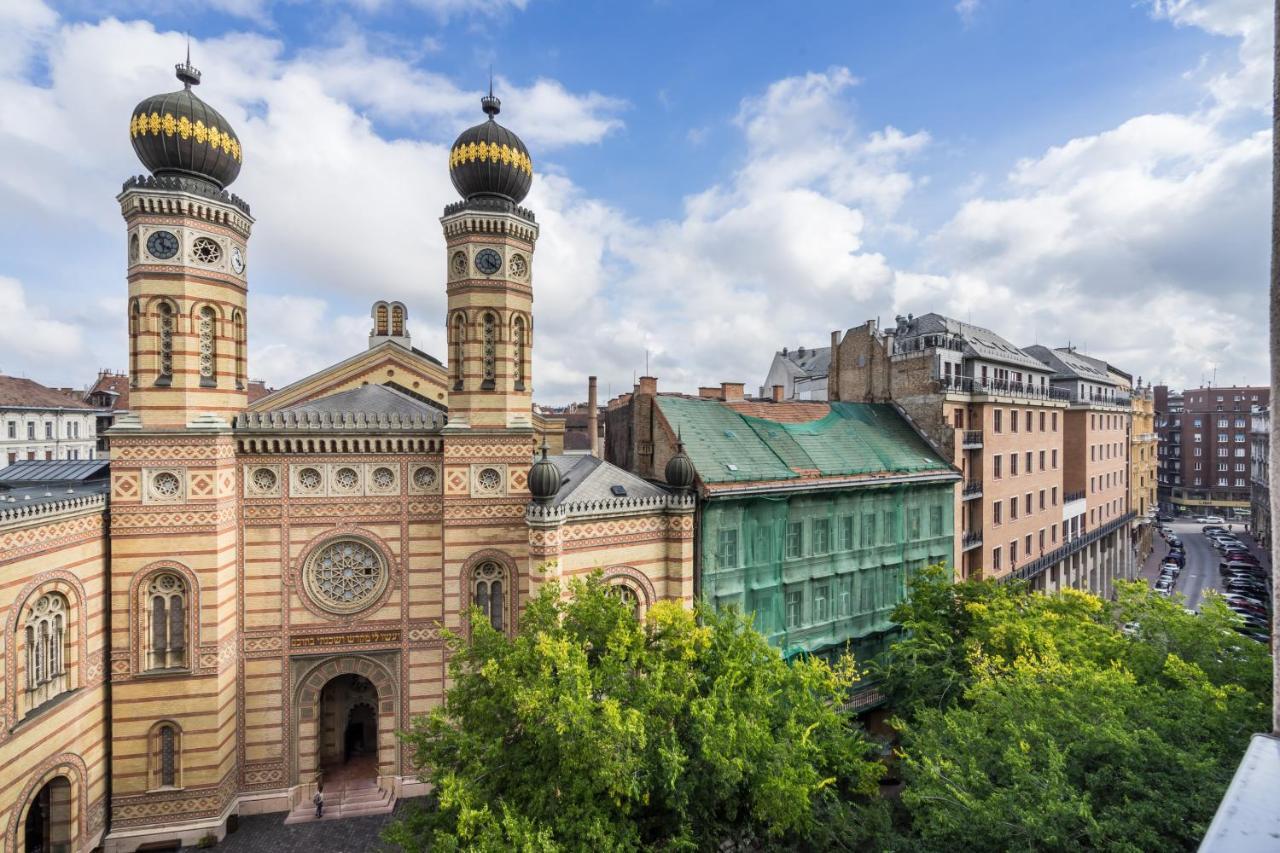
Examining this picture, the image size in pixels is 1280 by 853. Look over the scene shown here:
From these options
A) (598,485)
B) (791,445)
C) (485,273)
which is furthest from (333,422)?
(791,445)

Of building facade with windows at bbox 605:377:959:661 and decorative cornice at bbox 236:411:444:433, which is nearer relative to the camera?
decorative cornice at bbox 236:411:444:433

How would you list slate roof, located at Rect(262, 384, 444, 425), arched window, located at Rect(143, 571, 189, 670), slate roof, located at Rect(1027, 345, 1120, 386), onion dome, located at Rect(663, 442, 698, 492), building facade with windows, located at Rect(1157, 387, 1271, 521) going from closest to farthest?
arched window, located at Rect(143, 571, 189, 670) < onion dome, located at Rect(663, 442, 698, 492) < slate roof, located at Rect(262, 384, 444, 425) < slate roof, located at Rect(1027, 345, 1120, 386) < building facade with windows, located at Rect(1157, 387, 1271, 521)

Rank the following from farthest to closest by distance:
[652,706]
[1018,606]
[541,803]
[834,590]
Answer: [834,590] → [1018,606] → [652,706] → [541,803]

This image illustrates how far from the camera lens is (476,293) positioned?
22219 millimetres

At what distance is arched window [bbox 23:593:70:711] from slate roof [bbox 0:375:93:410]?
52479 millimetres

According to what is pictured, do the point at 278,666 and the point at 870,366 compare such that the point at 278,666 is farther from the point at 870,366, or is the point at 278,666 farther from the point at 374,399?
the point at 870,366

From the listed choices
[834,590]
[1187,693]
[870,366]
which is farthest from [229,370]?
[870,366]

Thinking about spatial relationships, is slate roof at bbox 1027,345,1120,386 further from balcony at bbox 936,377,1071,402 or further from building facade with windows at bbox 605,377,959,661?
building facade with windows at bbox 605,377,959,661

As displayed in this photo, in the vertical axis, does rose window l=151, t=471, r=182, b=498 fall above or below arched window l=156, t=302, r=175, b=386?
below

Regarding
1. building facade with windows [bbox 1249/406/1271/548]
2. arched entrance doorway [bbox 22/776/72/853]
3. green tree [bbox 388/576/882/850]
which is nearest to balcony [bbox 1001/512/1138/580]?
building facade with windows [bbox 1249/406/1271/548]

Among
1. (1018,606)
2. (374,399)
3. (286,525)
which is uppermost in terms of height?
(374,399)

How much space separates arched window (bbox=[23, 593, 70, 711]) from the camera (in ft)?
55.3

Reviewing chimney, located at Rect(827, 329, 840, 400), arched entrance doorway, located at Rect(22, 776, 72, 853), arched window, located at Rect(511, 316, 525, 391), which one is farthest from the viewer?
chimney, located at Rect(827, 329, 840, 400)

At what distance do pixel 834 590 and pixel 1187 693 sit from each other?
13.4m
